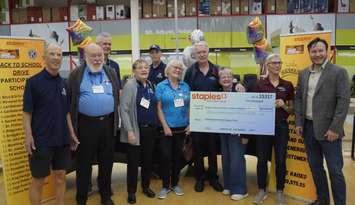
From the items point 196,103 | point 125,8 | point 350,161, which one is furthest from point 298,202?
point 125,8

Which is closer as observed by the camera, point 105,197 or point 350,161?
point 105,197

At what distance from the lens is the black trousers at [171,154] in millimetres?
3844

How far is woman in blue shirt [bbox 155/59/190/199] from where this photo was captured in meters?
3.79

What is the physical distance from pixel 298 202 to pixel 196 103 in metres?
1.35

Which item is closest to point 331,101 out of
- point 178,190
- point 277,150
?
point 277,150

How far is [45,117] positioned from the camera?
3.01 metres

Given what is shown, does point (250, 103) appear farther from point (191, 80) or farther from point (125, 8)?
point (125, 8)

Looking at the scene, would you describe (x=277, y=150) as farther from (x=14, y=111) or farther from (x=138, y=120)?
(x=14, y=111)

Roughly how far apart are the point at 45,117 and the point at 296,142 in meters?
2.25

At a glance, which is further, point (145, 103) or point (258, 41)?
point (258, 41)

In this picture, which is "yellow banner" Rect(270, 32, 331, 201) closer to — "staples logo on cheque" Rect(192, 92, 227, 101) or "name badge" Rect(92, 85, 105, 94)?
"staples logo on cheque" Rect(192, 92, 227, 101)

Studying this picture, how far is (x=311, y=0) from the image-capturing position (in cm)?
778

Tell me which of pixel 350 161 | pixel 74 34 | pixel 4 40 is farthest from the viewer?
pixel 350 161

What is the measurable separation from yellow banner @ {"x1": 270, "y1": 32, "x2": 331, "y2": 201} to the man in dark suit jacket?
296mm
